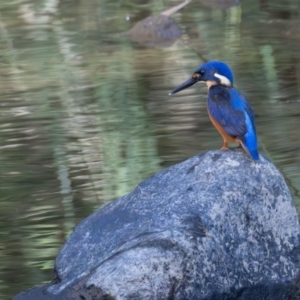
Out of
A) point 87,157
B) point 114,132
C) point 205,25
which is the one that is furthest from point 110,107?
point 205,25

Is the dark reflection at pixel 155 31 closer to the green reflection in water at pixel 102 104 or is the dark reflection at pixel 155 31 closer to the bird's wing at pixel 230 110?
the green reflection in water at pixel 102 104

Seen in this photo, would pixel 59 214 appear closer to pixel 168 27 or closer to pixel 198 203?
pixel 198 203

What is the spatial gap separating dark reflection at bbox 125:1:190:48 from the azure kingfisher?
6.37 m

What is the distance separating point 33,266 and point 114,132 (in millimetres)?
2873

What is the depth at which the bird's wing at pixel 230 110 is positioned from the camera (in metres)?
5.12

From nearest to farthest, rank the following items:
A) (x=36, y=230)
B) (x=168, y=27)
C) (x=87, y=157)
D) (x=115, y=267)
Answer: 1. (x=115, y=267)
2. (x=36, y=230)
3. (x=87, y=157)
4. (x=168, y=27)

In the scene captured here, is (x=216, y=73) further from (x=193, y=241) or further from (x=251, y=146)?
(x=193, y=241)

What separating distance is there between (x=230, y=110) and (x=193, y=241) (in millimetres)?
851

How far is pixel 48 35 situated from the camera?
12.4 meters

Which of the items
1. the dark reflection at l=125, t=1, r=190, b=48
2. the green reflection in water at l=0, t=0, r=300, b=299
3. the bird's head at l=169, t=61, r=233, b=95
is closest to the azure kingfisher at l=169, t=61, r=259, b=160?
the bird's head at l=169, t=61, r=233, b=95

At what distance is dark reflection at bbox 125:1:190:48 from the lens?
12.0 m

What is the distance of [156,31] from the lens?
12.2 metres

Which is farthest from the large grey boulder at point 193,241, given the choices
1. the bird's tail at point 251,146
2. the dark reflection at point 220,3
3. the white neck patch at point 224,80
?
the dark reflection at point 220,3

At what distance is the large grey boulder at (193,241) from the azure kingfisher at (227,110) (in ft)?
0.32
